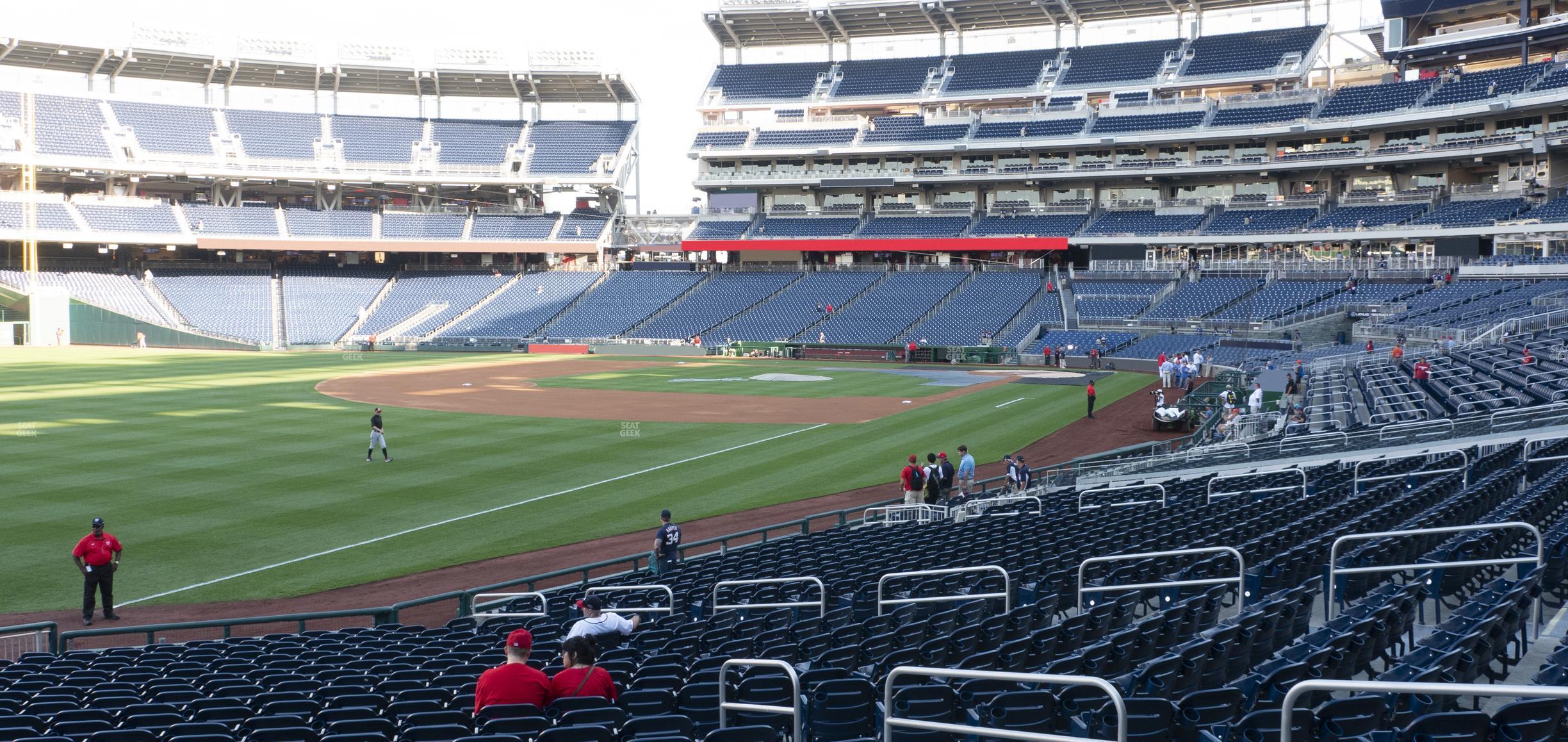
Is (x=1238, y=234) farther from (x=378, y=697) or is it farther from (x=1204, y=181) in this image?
(x=378, y=697)

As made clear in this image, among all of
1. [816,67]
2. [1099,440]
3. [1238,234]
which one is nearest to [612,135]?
[816,67]

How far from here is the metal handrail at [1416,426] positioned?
65.5ft

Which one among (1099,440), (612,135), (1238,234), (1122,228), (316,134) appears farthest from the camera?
(612,135)

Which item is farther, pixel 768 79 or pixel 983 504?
pixel 768 79

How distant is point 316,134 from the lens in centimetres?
8312

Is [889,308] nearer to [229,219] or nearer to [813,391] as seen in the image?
[813,391]

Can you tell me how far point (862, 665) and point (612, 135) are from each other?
83.2 metres

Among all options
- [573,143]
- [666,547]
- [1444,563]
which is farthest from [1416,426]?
[573,143]

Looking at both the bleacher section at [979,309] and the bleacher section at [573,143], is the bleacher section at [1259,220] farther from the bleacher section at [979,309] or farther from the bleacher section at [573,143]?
the bleacher section at [573,143]

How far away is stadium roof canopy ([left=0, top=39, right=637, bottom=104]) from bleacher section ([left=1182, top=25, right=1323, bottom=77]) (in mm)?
43093

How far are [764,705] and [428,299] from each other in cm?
7657

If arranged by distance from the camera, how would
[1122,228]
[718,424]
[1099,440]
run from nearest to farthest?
[1099,440] → [718,424] → [1122,228]

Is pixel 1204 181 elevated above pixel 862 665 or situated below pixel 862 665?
above

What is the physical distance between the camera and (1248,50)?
242ft
